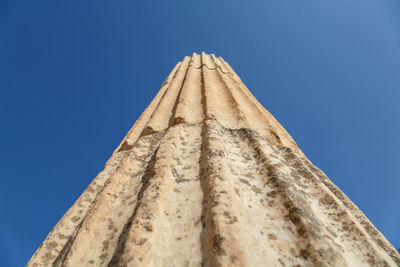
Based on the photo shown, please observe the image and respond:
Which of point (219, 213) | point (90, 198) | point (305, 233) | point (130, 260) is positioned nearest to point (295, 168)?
point (305, 233)

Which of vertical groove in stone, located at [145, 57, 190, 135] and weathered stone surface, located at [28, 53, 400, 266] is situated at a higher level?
vertical groove in stone, located at [145, 57, 190, 135]

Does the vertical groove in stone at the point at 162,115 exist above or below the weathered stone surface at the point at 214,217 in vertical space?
above

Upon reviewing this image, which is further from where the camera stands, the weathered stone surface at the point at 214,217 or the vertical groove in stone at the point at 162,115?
the vertical groove in stone at the point at 162,115

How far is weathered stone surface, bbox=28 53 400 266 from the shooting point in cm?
101

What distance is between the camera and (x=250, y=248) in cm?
100

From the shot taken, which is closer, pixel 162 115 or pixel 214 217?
pixel 214 217

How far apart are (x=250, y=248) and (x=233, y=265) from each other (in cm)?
15

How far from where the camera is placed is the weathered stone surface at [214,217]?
101cm

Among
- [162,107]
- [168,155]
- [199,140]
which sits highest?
[162,107]

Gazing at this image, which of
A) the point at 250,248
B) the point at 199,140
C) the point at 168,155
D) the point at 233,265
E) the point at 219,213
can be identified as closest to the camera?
the point at 233,265

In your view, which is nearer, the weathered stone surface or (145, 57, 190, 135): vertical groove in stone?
the weathered stone surface

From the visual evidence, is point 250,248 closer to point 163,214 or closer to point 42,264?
point 163,214

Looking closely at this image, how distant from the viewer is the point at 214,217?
3.59ft

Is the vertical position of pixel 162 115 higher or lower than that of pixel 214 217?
higher
